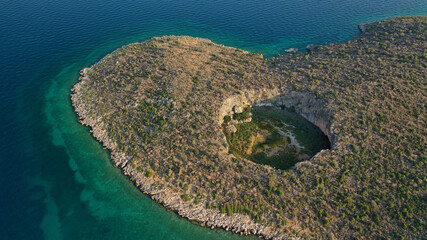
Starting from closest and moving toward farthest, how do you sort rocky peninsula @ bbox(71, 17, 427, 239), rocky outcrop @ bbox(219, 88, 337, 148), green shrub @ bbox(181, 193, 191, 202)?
rocky peninsula @ bbox(71, 17, 427, 239)
green shrub @ bbox(181, 193, 191, 202)
rocky outcrop @ bbox(219, 88, 337, 148)

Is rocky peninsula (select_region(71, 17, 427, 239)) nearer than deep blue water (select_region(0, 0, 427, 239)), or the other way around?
rocky peninsula (select_region(71, 17, 427, 239))

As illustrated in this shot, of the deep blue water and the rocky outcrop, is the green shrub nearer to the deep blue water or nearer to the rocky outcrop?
the deep blue water

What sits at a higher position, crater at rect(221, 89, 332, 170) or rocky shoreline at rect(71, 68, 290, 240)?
crater at rect(221, 89, 332, 170)

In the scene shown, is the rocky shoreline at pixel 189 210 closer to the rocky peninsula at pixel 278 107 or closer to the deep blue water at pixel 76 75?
the rocky peninsula at pixel 278 107

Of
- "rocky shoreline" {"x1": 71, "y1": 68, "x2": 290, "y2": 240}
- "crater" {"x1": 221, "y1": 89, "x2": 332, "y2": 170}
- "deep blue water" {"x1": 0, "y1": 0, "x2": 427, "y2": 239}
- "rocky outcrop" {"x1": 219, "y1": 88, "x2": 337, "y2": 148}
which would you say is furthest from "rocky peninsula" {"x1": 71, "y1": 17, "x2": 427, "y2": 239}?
"deep blue water" {"x1": 0, "y1": 0, "x2": 427, "y2": 239}

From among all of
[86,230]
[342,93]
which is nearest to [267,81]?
[342,93]

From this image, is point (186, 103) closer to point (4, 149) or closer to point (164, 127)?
point (164, 127)

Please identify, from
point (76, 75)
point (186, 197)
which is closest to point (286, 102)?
point (186, 197)
